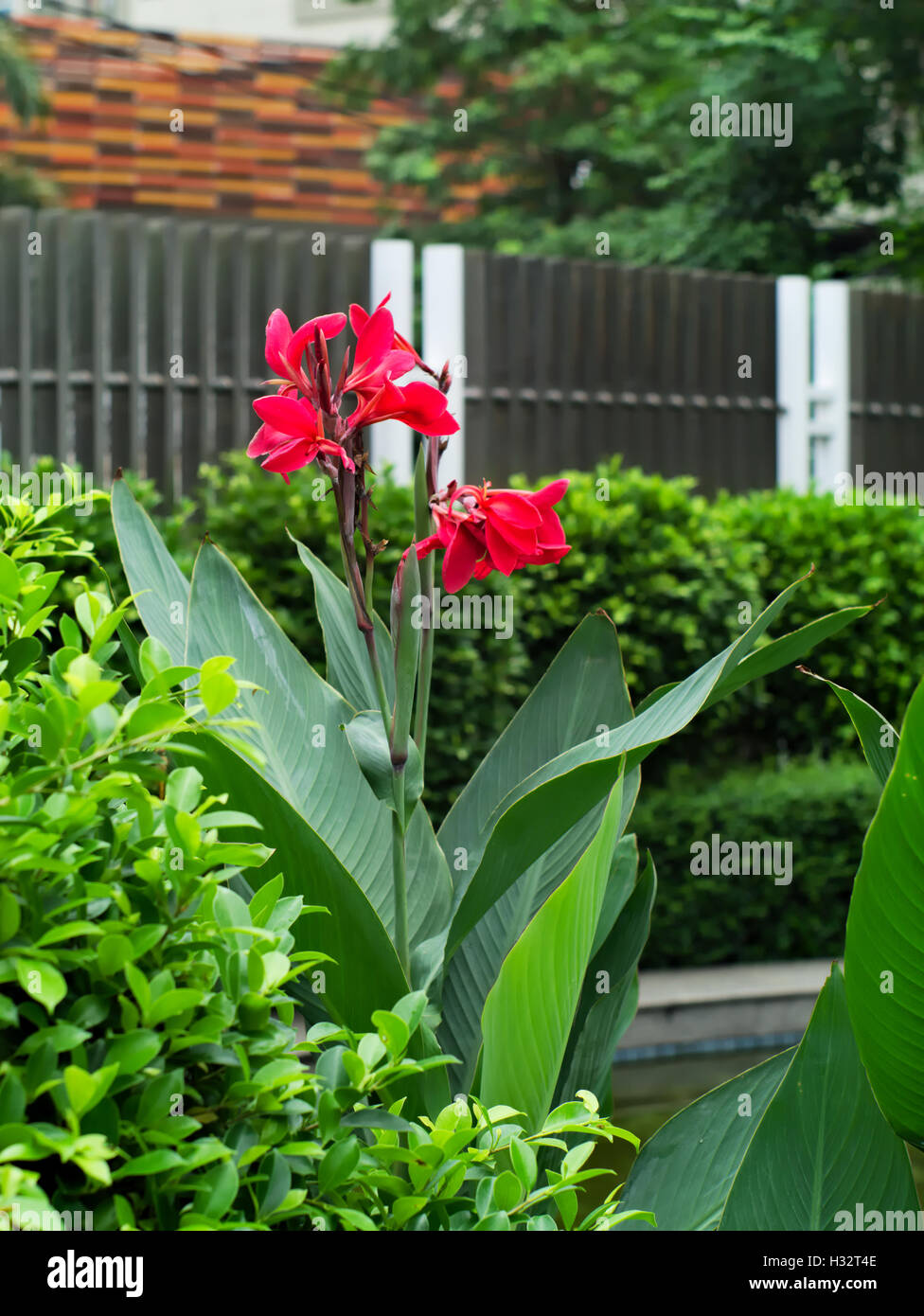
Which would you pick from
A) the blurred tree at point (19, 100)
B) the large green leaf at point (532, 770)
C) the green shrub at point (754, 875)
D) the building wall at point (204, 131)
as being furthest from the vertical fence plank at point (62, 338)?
the building wall at point (204, 131)

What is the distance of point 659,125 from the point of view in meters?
11.8

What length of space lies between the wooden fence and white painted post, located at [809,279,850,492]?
0.04 feet

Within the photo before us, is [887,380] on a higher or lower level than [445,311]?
lower

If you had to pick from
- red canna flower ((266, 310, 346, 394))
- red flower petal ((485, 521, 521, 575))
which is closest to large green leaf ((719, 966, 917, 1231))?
red flower petal ((485, 521, 521, 575))

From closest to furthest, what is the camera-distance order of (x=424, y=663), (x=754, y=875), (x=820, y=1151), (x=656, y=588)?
(x=820, y=1151), (x=424, y=663), (x=754, y=875), (x=656, y=588)

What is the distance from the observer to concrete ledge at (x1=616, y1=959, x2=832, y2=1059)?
3844mm

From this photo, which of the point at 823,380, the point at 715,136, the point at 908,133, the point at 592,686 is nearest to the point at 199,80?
the point at 715,136

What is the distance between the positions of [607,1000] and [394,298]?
4677mm

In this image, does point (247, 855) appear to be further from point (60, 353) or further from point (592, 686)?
point (60, 353)

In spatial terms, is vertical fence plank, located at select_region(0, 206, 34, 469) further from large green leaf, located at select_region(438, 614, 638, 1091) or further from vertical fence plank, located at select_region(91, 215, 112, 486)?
large green leaf, located at select_region(438, 614, 638, 1091)

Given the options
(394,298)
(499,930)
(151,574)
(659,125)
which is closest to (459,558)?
(151,574)

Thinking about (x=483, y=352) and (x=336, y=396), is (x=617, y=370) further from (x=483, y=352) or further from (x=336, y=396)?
(x=336, y=396)

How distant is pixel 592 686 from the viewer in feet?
4.69

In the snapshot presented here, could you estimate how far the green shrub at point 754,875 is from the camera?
430 centimetres
